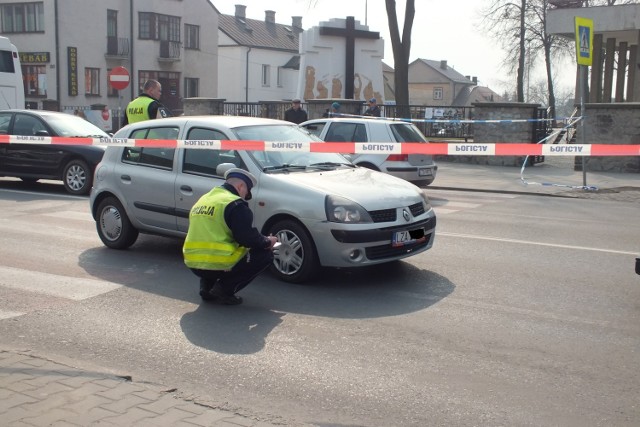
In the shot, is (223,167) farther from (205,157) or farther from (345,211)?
(345,211)

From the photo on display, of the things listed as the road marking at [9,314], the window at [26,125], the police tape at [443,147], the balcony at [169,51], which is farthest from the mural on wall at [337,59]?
the road marking at [9,314]

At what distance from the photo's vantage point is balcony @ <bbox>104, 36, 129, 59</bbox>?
5234cm

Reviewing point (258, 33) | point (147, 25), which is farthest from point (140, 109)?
point (258, 33)

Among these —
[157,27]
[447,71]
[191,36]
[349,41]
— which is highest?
[447,71]

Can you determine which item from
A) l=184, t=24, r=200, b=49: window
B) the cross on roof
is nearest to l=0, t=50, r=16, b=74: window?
the cross on roof

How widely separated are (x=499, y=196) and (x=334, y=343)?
11003 millimetres

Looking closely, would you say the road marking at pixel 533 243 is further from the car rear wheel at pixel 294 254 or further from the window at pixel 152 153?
the window at pixel 152 153

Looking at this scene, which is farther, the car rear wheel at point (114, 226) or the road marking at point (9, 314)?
the car rear wheel at point (114, 226)

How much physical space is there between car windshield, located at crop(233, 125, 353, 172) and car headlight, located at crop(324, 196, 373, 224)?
0.93 metres

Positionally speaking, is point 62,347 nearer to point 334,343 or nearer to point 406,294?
point 334,343

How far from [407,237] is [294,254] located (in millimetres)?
1150

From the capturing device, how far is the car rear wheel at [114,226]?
943 centimetres

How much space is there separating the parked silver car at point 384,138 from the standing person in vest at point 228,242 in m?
8.23

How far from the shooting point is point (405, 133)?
50.2ft
